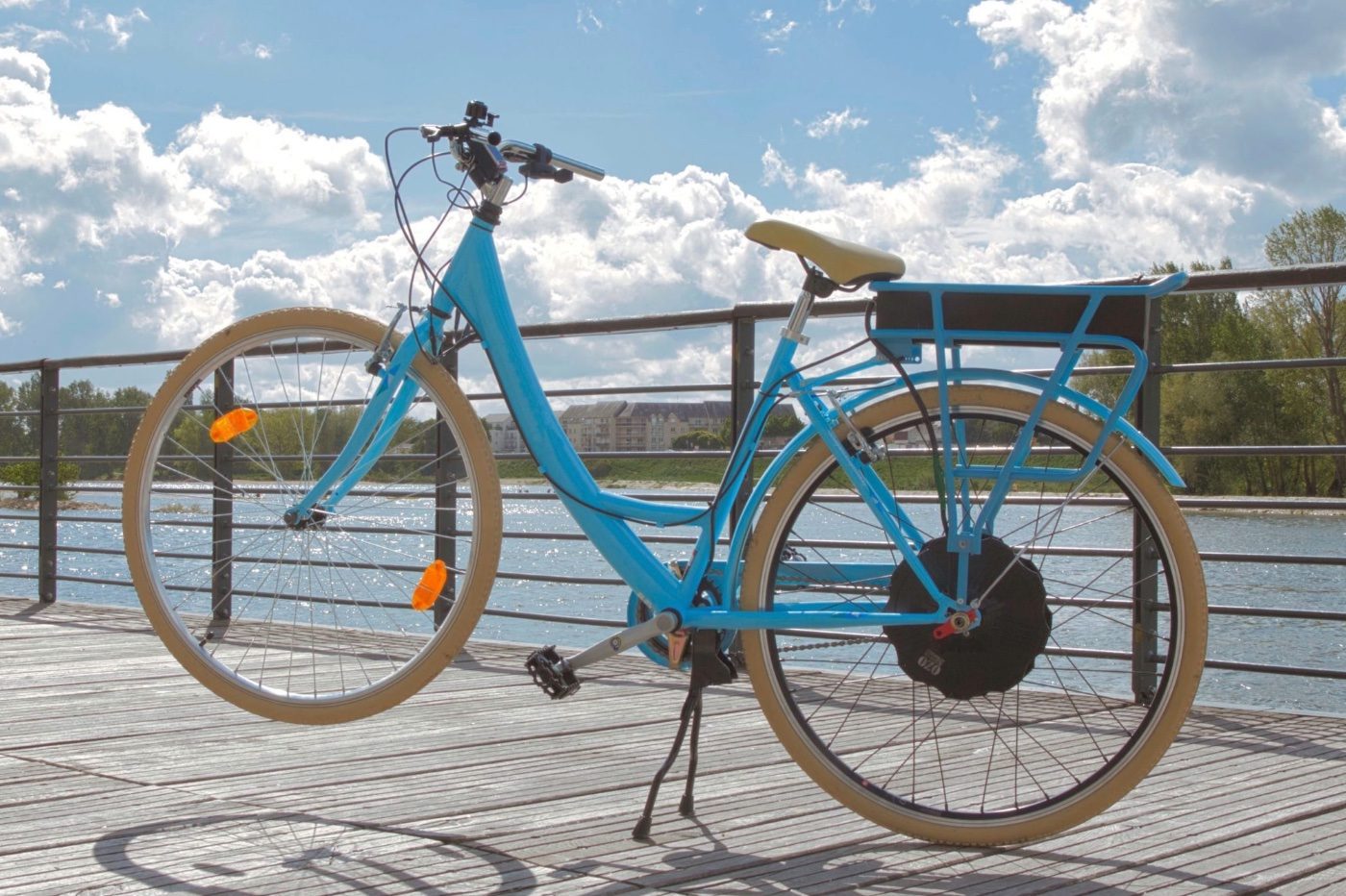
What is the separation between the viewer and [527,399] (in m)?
2.11

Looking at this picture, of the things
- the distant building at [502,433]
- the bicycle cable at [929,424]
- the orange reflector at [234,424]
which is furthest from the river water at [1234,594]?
the orange reflector at [234,424]

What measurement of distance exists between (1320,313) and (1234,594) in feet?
30.8

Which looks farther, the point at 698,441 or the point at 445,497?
the point at 445,497

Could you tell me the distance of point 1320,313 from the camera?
23.4 meters

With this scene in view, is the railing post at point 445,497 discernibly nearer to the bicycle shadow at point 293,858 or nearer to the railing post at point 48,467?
the bicycle shadow at point 293,858

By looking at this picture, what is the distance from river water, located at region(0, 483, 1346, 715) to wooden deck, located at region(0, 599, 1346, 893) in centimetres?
32

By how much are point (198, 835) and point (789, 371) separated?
110 centimetres

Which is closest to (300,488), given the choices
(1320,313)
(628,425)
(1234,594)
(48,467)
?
(628,425)

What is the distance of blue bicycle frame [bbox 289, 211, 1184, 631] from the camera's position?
1824mm

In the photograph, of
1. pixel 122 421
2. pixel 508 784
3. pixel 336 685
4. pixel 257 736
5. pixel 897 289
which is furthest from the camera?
pixel 122 421

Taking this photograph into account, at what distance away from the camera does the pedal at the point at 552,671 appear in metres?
2.04

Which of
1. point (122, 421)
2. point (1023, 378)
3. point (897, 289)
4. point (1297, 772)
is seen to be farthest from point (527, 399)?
point (122, 421)

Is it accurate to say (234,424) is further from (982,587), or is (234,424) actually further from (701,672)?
(982,587)

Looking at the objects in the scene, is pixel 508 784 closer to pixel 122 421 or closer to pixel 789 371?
pixel 789 371
